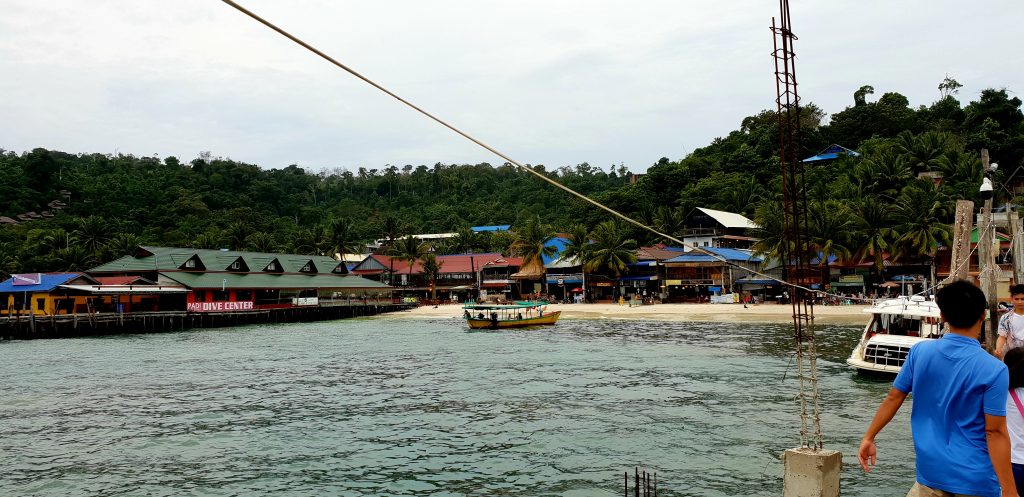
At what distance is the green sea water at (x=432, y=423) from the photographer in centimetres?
1368

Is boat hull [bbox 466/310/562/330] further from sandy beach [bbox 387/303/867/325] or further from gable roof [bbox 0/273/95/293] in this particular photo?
gable roof [bbox 0/273/95/293]

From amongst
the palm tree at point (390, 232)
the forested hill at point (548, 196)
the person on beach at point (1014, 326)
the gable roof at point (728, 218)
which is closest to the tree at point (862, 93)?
the forested hill at point (548, 196)

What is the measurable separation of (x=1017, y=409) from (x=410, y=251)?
276 feet

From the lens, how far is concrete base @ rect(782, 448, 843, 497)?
7.63m

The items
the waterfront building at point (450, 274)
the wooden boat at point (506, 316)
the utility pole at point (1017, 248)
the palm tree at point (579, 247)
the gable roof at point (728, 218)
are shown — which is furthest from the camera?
the waterfront building at point (450, 274)

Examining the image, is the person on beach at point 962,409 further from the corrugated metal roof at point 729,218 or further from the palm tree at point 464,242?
the palm tree at point 464,242

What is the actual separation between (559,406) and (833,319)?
36993 mm

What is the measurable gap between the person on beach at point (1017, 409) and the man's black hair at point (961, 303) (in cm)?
104

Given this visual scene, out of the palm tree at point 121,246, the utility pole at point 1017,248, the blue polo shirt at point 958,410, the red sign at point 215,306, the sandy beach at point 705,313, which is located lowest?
the sandy beach at point 705,313

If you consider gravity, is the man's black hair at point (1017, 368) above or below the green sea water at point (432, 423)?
above

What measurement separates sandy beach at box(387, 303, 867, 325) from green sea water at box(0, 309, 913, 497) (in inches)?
677

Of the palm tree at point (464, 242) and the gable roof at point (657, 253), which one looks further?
the palm tree at point (464, 242)

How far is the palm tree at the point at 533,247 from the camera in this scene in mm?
79562

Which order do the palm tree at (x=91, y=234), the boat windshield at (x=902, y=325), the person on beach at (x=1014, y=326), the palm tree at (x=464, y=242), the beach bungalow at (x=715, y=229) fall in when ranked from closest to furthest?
1. the person on beach at (x=1014, y=326)
2. the boat windshield at (x=902, y=325)
3. the beach bungalow at (x=715, y=229)
4. the palm tree at (x=91, y=234)
5. the palm tree at (x=464, y=242)
